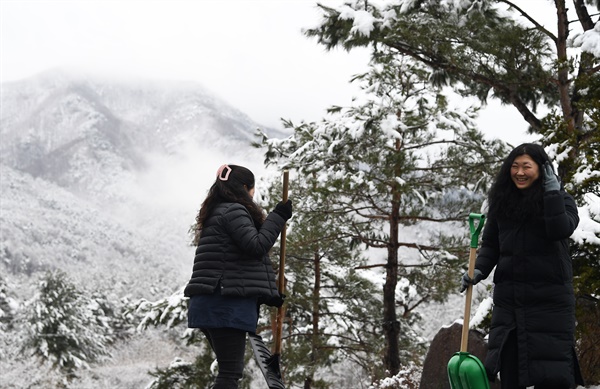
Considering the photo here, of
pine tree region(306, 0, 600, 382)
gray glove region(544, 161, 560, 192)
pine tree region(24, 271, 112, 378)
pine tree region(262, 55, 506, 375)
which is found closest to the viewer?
gray glove region(544, 161, 560, 192)

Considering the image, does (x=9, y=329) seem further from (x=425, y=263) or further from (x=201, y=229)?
(x=201, y=229)

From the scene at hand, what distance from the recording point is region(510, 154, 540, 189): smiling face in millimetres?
3354

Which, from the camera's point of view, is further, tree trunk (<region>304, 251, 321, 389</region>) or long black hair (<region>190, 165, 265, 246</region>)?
tree trunk (<region>304, 251, 321, 389</region>)

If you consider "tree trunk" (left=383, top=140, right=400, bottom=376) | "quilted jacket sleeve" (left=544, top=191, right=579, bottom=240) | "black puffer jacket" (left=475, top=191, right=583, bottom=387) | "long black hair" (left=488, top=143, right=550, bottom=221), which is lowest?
"black puffer jacket" (left=475, top=191, right=583, bottom=387)

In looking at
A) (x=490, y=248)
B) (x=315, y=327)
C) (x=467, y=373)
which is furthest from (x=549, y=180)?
(x=315, y=327)

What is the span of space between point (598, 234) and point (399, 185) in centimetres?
560

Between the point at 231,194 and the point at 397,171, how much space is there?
6822mm

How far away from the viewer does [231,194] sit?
372 centimetres

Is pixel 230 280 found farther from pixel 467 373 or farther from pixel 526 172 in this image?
pixel 526 172

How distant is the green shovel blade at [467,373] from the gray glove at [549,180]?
2.79 ft

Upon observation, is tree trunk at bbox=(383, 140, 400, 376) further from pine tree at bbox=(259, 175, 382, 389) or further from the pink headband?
the pink headband

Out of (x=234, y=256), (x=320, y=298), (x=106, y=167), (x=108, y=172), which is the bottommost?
(x=234, y=256)

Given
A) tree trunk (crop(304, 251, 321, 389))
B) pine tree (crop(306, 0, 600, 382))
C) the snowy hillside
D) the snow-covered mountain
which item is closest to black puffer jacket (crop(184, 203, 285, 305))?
pine tree (crop(306, 0, 600, 382))

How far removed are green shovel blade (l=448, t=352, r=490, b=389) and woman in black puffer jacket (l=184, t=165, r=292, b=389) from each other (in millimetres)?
957
